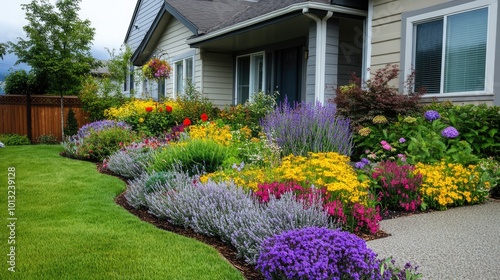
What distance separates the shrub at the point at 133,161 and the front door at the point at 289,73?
472 cm

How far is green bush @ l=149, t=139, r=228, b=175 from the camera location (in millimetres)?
5930

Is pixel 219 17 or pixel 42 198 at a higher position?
pixel 219 17

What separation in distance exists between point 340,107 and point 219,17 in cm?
745

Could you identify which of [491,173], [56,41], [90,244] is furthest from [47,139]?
[491,173]

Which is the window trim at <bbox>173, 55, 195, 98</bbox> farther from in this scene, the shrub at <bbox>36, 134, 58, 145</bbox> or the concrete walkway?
the concrete walkway

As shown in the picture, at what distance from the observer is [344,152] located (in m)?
6.79

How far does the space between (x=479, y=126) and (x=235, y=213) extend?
4.20 metres

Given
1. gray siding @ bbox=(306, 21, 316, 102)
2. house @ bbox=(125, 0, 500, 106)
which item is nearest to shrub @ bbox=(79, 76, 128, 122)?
house @ bbox=(125, 0, 500, 106)

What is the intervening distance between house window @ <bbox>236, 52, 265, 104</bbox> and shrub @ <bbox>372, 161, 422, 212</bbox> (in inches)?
305

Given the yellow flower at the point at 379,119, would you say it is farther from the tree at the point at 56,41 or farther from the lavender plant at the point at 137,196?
the tree at the point at 56,41

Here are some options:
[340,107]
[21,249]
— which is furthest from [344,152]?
[21,249]

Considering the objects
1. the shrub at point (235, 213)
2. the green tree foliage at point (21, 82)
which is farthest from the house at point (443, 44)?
the green tree foliage at point (21, 82)

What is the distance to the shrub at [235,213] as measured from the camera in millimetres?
3444

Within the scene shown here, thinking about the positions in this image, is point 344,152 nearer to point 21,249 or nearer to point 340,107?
point 340,107
